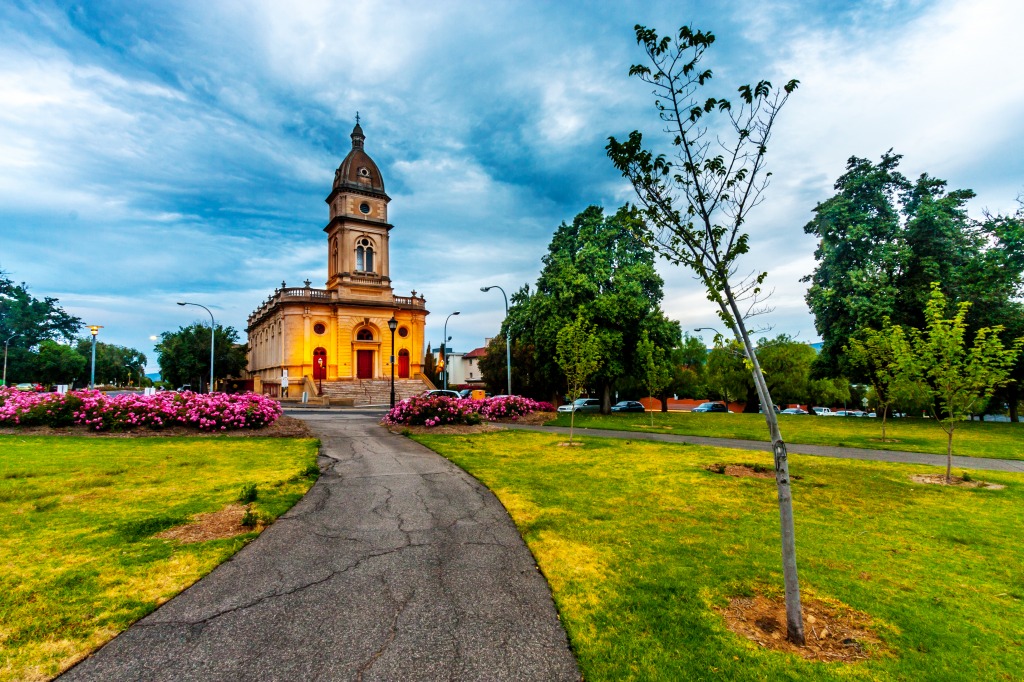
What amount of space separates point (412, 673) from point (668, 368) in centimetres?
2430

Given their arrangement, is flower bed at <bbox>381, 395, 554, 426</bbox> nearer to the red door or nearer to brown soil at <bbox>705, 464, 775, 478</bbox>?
brown soil at <bbox>705, 464, 775, 478</bbox>

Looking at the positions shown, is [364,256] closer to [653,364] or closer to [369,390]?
[369,390]

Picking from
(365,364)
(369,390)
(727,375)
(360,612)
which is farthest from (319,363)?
(360,612)

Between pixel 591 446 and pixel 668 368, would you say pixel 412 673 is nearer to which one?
pixel 591 446

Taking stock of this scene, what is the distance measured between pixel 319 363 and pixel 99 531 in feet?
135

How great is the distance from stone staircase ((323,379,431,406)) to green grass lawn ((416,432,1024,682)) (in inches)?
1230

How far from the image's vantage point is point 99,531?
5895mm

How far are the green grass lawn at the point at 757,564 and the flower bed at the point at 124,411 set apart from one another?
11.4m

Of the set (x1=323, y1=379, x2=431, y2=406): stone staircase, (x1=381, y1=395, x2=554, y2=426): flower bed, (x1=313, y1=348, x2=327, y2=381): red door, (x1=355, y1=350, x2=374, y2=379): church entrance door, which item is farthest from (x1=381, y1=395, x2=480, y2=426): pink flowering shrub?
(x1=355, y1=350, x2=374, y2=379): church entrance door

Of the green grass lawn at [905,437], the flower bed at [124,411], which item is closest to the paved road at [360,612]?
the flower bed at [124,411]

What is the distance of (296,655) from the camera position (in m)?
3.42

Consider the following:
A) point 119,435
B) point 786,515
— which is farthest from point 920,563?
point 119,435

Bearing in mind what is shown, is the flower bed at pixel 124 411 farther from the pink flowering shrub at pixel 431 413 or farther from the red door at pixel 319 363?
the red door at pixel 319 363

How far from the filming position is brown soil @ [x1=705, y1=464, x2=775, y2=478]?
10125 mm
